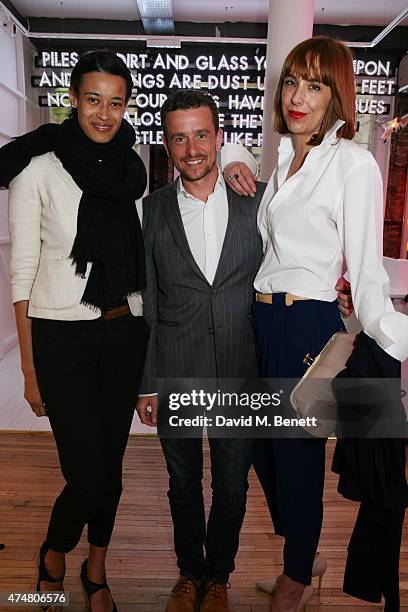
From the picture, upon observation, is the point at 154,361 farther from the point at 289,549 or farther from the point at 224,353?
the point at 289,549

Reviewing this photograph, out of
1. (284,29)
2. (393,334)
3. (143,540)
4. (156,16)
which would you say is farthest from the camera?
(156,16)

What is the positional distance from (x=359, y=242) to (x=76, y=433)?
3.23ft


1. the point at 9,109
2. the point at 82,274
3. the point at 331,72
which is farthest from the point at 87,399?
the point at 9,109

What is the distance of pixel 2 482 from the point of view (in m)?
2.74

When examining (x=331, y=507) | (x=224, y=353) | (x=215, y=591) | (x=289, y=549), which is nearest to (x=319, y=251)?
(x=224, y=353)

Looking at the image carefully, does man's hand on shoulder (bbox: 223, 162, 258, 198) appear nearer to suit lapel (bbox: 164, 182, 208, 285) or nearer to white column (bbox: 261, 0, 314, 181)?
suit lapel (bbox: 164, 182, 208, 285)

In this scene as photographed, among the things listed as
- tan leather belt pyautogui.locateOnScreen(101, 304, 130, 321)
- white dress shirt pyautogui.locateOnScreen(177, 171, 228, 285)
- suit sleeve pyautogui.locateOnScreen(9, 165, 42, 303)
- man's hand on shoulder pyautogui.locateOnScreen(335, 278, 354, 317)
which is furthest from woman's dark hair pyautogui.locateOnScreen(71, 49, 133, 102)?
man's hand on shoulder pyautogui.locateOnScreen(335, 278, 354, 317)

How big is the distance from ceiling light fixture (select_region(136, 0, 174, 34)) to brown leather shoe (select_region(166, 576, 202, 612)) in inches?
177

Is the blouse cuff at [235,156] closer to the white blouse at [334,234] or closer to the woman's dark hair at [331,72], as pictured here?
the white blouse at [334,234]

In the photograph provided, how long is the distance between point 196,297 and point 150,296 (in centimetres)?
17

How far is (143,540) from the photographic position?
2316 millimetres

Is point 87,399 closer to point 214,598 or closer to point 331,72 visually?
point 214,598

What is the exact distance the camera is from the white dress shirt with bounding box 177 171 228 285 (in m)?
1.70

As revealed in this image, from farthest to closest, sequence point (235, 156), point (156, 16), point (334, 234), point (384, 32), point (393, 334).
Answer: point (156, 16) → point (384, 32) → point (235, 156) → point (334, 234) → point (393, 334)
